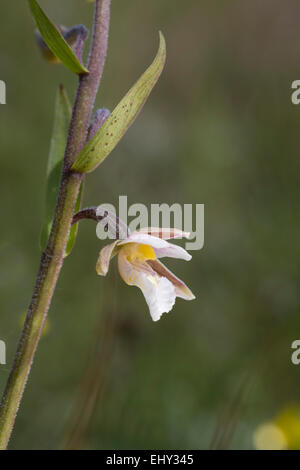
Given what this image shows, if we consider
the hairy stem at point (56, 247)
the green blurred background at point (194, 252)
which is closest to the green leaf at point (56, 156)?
the hairy stem at point (56, 247)


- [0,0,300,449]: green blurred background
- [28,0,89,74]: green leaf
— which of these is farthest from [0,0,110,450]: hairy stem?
[0,0,300,449]: green blurred background

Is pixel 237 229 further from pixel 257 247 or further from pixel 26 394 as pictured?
pixel 26 394

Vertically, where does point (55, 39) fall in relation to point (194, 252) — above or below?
above

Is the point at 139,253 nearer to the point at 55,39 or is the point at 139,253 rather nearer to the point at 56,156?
the point at 56,156

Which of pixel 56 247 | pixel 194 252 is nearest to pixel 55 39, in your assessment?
pixel 56 247

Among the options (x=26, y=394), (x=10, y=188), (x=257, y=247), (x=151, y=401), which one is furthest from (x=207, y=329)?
(x=10, y=188)

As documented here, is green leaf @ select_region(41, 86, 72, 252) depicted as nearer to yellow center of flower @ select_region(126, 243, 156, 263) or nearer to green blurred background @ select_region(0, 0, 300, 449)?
yellow center of flower @ select_region(126, 243, 156, 263)
